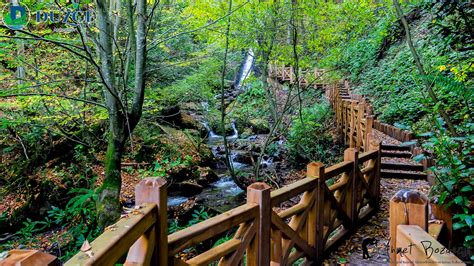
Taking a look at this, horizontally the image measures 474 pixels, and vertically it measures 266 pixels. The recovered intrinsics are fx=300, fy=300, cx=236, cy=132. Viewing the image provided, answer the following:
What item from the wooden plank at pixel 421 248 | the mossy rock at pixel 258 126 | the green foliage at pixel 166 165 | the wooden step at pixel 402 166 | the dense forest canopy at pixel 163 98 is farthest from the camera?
the mossy rock at pixel 258 126

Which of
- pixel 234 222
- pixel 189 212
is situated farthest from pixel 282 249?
pixel 189 212

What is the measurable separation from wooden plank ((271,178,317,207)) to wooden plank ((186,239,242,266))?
0.65m

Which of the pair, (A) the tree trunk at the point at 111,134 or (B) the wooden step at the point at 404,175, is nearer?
(A) the tree trunk at the point at 111,134

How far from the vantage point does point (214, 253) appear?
102 inches

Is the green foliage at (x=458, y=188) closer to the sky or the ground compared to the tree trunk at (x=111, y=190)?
closer to the sky

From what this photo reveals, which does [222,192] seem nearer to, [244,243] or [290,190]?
[290,190]

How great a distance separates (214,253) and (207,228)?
12.0 inches

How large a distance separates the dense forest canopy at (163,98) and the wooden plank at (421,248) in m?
1.66

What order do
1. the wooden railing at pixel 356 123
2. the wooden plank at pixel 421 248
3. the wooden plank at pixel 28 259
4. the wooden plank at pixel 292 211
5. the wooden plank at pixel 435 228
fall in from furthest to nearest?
the wooden railing at pixel 356 123 → the wooden plank at pixel 292 211 → the wooden plank at pixel 435 228 → the wooden plank at pixel 421 248 → the wooden plank at pixel 28 259

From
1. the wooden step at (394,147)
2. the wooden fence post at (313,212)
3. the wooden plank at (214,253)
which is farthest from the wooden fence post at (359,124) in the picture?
the wooden plank at (214,253)

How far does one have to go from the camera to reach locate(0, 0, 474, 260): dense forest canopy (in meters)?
5.13

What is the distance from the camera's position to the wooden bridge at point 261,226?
167 cm

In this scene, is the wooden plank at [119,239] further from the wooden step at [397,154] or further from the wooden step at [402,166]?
the wooden step at [397,154]

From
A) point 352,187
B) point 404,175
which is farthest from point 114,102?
point 404,175
